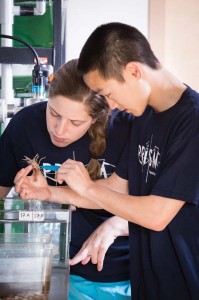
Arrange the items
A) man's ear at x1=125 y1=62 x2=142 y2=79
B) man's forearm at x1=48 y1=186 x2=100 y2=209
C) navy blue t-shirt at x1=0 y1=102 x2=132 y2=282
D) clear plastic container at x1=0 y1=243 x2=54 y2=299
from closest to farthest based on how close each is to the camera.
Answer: clear plastic container at x1=0 y1=243 x2=54 y2=299 < man's ear at x1=125 y1=62 x2=142 y2=79 < man's forearm at x1=48 y1=186 x2=100 y2=209 < navy blue t-shirt at x1=0 y1=102 x2=132 y2=282

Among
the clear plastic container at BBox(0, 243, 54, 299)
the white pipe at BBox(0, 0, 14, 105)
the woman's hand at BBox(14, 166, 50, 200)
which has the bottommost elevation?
the woman's hand at BBox(14, 166, 50, 200)

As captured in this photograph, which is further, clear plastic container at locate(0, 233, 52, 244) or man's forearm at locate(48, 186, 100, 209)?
man's forearm at locate(48, 186, 100, 209)

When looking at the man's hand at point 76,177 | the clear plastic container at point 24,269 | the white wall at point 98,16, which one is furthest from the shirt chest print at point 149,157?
the white wall at point 98,16

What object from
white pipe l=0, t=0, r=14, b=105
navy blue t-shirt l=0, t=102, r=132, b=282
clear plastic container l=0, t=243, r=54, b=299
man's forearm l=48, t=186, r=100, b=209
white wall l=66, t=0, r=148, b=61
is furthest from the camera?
white wall l=66, t=0, r=148, b=61

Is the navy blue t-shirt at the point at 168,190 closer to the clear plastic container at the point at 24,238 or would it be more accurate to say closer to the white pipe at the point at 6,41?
the clear plastic container at the point at 24,238

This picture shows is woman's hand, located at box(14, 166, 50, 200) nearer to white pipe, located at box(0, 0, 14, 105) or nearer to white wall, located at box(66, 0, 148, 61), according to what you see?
white pipe, located at box(0, 0, 14, 105)

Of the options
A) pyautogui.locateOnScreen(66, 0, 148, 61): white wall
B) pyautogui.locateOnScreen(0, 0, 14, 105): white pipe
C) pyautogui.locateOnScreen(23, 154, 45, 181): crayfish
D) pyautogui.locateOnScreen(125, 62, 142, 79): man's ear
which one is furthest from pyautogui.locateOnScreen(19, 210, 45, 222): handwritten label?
pyautogui.locateOnScreen(66, 0, 148, 61): white wall

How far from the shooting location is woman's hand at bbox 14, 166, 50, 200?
3.77 feet

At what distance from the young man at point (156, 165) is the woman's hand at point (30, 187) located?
0.09 m

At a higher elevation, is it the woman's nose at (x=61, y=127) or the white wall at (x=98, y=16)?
the white wall at (x=98, y=16)

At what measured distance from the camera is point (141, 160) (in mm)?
1204

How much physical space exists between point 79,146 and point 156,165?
1.19 feet

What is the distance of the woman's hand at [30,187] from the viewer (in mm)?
1149

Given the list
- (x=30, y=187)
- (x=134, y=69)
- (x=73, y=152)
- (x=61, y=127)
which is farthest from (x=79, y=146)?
(x=134, y=69)
